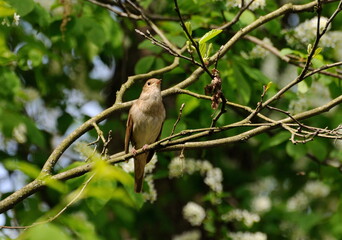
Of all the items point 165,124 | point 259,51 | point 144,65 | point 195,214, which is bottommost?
point 195,214

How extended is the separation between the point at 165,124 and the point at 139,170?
59 centimetres

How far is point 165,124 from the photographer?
621 cm

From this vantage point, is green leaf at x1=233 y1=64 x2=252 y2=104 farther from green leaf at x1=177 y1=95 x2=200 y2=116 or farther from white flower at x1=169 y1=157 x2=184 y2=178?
white flower at x1=169 y1=157 x2=184 y2=178

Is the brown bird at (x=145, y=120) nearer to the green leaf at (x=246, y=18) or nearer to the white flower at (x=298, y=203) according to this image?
the green leaf at (x=246, y=18)

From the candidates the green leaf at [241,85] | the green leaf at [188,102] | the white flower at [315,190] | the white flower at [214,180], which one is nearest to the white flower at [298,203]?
the white flower at [315,190]

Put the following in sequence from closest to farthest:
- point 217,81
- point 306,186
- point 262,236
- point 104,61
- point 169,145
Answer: point 217,81
point 169,145
point 262,236
point 104,61
point 306,186

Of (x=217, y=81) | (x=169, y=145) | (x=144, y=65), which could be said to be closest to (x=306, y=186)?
(x=144, y=65)

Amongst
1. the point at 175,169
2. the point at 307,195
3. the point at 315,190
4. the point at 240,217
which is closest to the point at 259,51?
the point at 175,169

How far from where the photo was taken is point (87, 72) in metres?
10.5

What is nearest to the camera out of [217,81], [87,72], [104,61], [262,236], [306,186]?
[217,81]

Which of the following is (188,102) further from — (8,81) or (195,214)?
(8,81)

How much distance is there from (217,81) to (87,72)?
703 cm

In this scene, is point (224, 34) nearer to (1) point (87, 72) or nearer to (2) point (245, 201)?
(2) point (245, 201)

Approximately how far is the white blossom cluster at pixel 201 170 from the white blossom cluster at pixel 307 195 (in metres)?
2.42
